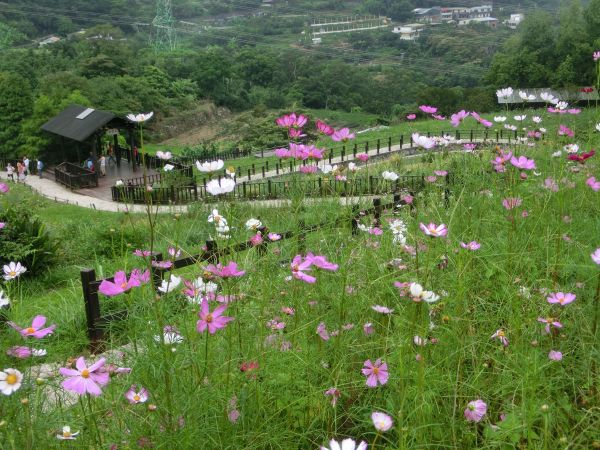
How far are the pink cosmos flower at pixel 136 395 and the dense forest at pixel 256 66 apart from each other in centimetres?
952

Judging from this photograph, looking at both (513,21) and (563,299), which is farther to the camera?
(513,21)

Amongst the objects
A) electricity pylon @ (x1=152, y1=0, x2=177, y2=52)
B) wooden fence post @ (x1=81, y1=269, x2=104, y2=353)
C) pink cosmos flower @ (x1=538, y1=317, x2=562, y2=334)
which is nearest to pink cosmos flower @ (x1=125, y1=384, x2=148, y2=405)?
pink cosmos flower @ (x1=538, y1=317, x2=562, y2=334)

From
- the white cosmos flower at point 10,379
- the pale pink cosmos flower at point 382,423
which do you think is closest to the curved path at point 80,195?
the white cosmos flower at point 10,379

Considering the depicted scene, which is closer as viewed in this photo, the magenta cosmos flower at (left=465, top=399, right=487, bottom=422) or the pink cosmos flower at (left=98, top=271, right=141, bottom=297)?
the pink cosmos flower at (left=98, top=271, right=141, bottom=297)

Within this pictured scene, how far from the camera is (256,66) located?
58.7m

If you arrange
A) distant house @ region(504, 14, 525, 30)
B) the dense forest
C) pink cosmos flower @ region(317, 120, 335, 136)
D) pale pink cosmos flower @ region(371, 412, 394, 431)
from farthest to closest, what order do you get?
distant house @ region(504, 14, 525, 30) < the dense forest < pink cosmos flower @ region(317, 120, 335, 136) < pale pink cosmos flower @ region(371, 412, 394, 431)

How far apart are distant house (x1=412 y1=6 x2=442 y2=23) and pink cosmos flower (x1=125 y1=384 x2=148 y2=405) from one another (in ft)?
353

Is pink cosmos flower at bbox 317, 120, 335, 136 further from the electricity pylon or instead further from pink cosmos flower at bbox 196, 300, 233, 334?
the electricity pylon

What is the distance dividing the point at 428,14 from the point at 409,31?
21.9 metres

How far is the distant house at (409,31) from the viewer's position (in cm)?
9112

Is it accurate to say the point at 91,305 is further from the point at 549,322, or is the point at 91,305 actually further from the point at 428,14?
the point at 428,14

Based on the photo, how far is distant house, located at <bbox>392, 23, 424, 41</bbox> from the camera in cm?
9112

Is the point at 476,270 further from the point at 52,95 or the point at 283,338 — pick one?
the point at 52,95

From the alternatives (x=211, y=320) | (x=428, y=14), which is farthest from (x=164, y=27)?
(x=211, y=320)
